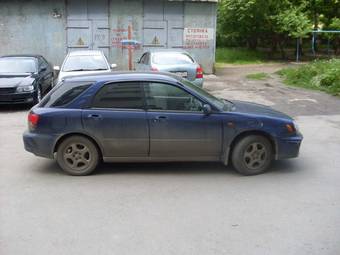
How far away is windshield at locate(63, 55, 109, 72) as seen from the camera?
1384 cm

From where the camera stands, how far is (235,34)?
30359 mm

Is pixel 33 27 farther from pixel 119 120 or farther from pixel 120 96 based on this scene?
pixel 119 120

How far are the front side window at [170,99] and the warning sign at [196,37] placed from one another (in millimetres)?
14775

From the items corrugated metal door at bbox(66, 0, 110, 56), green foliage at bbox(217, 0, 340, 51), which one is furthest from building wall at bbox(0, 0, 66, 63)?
green foliage at bbox(217, 0, 340, 51)

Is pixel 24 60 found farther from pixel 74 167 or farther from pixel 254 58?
pixel 254 58

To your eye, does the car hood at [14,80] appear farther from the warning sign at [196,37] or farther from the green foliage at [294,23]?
the green foliage at [294,23]

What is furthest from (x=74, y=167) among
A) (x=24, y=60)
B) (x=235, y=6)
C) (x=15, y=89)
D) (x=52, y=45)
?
(x=235, y=6)

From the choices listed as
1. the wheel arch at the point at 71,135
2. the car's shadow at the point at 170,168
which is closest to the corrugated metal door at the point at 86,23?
the car's shadow at the point at 170,168

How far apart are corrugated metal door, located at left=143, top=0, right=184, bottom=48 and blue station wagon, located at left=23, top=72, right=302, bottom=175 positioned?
14574 mm

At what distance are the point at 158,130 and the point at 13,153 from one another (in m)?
2.95

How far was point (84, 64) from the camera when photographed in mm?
14047

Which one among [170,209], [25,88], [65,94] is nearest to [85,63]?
[25,88]

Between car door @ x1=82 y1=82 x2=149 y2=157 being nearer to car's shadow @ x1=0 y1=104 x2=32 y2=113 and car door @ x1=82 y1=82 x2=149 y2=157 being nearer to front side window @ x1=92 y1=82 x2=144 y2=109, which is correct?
front side window @ x1=92 y1=82 x2=144 y2=109

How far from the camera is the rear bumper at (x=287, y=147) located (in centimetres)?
680
